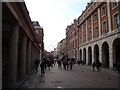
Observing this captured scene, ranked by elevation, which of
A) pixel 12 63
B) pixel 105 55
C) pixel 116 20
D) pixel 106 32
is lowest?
pixel 105 55

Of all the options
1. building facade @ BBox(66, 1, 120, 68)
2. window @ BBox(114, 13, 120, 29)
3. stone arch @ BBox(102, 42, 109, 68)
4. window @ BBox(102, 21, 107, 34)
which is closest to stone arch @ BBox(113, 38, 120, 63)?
building facade @ BBox(66, 1, 120, 68)

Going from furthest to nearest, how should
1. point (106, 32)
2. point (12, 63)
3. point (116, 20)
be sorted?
point (106, 32) → point (116, 20) → point (12, 63)

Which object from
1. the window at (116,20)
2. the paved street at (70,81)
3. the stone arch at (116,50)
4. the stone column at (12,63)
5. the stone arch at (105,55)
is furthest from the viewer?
the stone arch at (105,55)

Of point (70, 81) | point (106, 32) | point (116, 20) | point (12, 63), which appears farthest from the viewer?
point (106, 32)

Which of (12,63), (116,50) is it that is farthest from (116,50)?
(12,63)

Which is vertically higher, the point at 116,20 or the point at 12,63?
the point at 116,20

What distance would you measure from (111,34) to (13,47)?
2122 cm

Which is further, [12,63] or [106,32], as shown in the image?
[106,32]

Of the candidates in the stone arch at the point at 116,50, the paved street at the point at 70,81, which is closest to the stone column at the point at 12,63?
the paved street at the point at 70,81

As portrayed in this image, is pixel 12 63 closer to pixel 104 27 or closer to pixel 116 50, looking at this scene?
pixel 116 50

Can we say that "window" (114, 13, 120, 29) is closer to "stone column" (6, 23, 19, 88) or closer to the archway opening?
the archway opening

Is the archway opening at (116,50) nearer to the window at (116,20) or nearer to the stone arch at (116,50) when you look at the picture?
the stone arch at (116,50)

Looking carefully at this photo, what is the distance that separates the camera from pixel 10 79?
30.1 ft

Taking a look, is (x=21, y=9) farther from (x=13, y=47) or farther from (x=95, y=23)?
(x=95, y=23)
